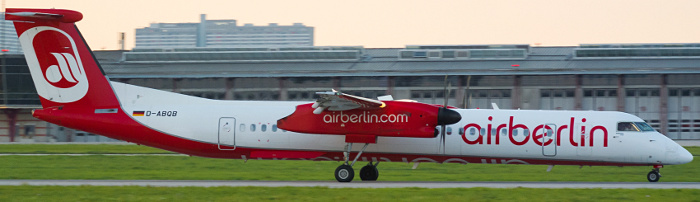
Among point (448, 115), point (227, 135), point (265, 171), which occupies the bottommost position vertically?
point (265, 171)

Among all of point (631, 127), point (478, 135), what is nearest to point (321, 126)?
point (478, 135)

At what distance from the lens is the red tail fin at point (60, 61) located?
20.2 metres

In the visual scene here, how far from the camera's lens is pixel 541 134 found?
19781 millimetres

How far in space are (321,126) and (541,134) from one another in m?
5.78

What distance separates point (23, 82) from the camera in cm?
4653

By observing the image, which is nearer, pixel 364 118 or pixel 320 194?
pixel 320 194

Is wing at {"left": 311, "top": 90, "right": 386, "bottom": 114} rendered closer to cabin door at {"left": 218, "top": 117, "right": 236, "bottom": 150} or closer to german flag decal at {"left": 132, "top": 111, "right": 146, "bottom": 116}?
cabin door at {"left": 218, "top": 117, "right": 236, "bottom": 150}

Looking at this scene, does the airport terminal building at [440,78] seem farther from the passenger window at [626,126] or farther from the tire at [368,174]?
the passenger window at [626,126]

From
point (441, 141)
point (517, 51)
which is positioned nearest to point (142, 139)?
point (441, 141)

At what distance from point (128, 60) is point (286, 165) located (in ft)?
84.7

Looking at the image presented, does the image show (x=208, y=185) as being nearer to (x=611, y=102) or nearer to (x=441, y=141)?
(x=441, y=141)

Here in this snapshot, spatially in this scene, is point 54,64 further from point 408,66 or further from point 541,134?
point 408,66

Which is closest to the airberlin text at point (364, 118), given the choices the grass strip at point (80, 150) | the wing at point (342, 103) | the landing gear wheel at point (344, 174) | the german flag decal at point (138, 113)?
the wing at point (342, 103)

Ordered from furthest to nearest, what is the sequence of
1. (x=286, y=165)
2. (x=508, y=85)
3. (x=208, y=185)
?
1. (x=508, y=85)
2. (x=286, y=165)
3. (x=208, y=185)
